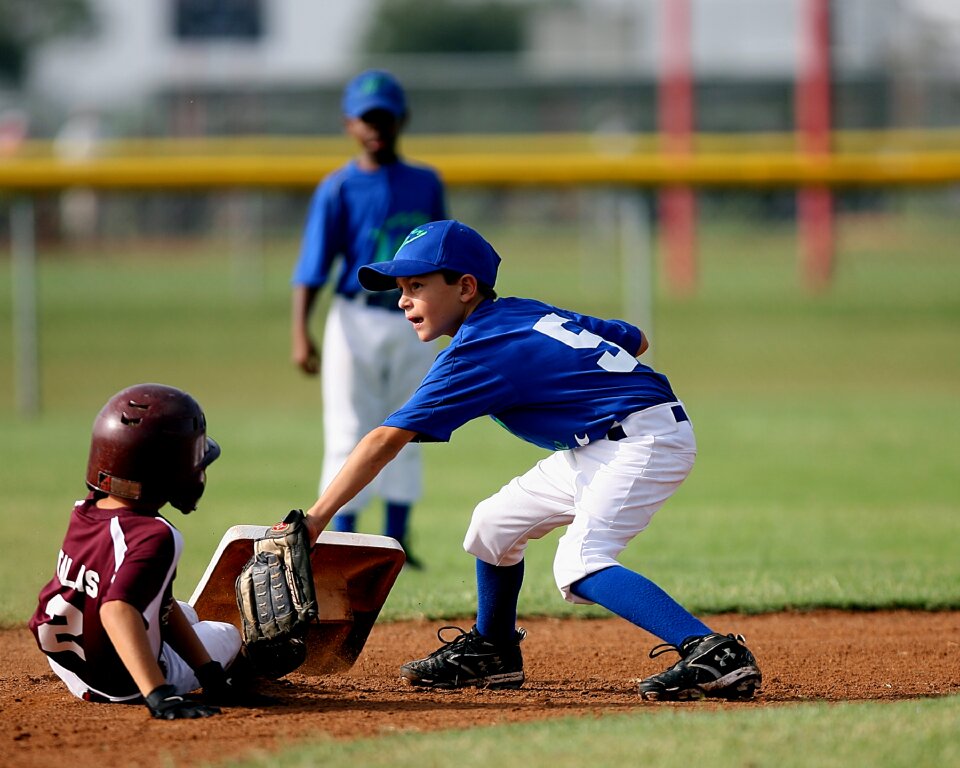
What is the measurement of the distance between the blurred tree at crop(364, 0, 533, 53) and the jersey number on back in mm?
46127

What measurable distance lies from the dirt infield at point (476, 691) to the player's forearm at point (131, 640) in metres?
0.14

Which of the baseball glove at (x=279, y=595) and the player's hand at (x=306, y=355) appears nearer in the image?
the baseball glove at (x=279, y=595)

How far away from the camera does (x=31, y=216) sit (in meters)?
12.4

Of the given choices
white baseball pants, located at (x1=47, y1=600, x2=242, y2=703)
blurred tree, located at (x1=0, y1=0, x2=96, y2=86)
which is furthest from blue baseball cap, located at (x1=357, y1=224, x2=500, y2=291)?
blurred tree, located at (x1=0, y1=0, x2=96, y2=86)

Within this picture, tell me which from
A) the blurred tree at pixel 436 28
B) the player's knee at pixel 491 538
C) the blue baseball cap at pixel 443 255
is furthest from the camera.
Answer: the blurred tree at pixel 436 28

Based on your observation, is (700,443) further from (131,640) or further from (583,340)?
(131,640)

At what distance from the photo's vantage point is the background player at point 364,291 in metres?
6.35

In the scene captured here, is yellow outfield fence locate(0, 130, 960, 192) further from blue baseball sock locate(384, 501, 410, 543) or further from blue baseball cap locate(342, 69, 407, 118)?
blue baseball sock locate(384, 501, 410, 543)

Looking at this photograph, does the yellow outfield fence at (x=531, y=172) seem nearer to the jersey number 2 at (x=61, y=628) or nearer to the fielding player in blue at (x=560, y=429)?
the fielding player in blue at (x=560, y=429)

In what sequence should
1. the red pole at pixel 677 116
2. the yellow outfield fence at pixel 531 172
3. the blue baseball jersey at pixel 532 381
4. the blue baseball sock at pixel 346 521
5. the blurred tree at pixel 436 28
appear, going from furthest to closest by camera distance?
the blurred tree at pixel 436 28
the red pole at pixel 677 116
the yellow outfield fence at pixel 531 172
the blue baseball sock at pixel 346 521
the blue baseball jersey at pixel 532 381

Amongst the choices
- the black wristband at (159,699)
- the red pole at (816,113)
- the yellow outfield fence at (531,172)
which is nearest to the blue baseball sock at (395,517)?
the black wristband at (159,699)

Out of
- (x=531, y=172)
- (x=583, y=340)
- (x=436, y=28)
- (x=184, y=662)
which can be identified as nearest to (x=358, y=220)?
(x=583, y=340)

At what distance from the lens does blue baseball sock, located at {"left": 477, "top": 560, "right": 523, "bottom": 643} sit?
427 cm

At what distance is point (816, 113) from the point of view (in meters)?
22.8
